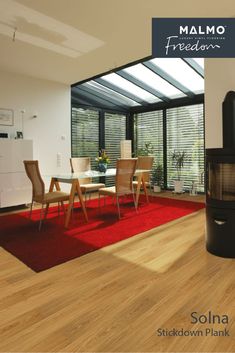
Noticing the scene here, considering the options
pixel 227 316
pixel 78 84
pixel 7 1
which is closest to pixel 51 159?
pixel 78 84

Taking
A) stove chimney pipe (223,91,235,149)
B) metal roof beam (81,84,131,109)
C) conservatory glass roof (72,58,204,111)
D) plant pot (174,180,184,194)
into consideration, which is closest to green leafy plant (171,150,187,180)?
plant pot (174,180,184,194)

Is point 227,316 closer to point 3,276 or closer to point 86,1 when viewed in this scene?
point 3,276

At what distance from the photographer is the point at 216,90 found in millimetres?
3520

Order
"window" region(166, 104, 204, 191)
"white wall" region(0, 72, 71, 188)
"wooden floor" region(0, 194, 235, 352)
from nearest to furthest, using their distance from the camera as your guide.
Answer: "wooden floor" region(0, 194, 235, 352) < "white wall" region(0, 72, 71, 188) < "window" region(166, 104, 204, 191)

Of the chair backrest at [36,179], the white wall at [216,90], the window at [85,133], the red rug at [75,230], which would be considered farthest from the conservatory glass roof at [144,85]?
the chair backrest at [36,179]

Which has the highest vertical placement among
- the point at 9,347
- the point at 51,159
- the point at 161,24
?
the point at 161,24

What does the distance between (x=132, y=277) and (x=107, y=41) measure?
3.31 m

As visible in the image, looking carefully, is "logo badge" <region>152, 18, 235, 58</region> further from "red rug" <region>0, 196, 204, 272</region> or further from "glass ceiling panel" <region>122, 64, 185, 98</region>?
"red rug" <region>0, 196, 204, 272</region>

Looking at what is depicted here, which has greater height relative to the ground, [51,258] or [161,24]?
[161,24]

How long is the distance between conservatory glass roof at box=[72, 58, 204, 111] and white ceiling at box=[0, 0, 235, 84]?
0.79 metres

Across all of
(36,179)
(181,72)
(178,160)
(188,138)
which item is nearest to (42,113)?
(36,179)

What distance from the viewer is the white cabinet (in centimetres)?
459

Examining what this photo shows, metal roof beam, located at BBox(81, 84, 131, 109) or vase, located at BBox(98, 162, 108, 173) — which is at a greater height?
metal roof beam, located at BBox(81, 84, 131, 109)

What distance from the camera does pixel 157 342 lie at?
144 cm
